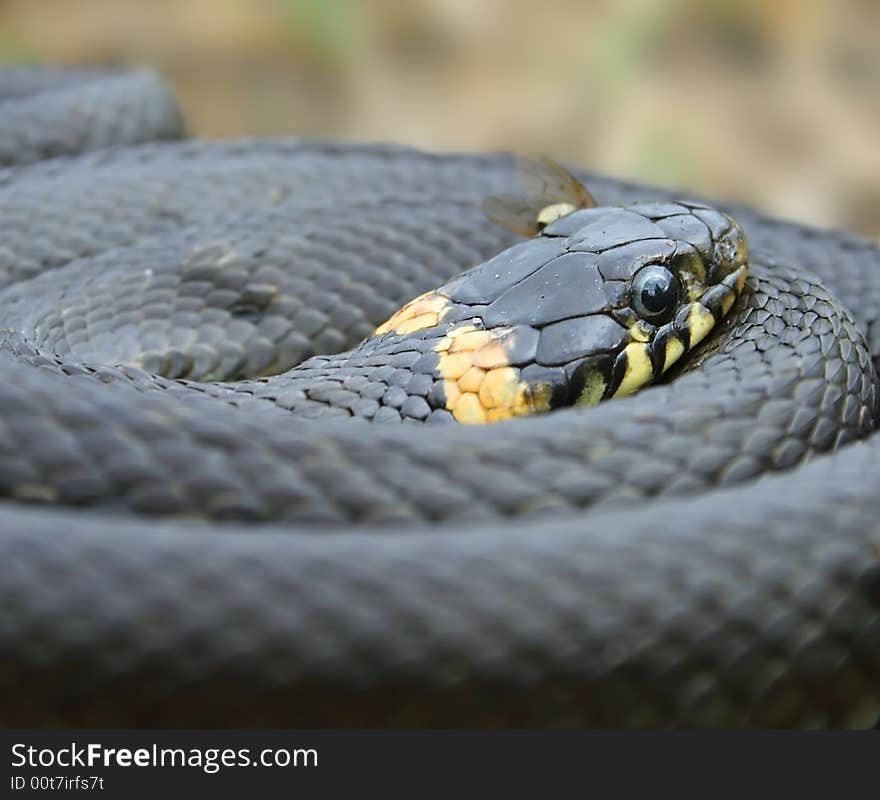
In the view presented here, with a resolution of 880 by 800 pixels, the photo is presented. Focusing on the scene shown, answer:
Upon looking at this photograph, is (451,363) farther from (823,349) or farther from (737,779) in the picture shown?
(737,779)

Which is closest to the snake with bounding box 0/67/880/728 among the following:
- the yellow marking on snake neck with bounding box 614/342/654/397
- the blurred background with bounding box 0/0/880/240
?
the yellow marking on snake neck with bounding box 614/342/654/397

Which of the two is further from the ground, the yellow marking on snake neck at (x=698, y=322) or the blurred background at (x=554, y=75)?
the blurred background at (x=554, y=75)

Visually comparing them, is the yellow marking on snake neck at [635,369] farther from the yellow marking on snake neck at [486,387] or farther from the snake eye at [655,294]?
the yellow marking on snake neck at [486,387]

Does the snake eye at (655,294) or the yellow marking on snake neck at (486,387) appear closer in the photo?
the yellow marking on snake neck at (486,387)

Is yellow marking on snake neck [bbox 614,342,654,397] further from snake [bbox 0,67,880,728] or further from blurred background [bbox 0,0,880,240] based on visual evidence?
blurred background [bbox 0,0,880,240]

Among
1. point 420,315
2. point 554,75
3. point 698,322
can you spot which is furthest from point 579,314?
point 554,75

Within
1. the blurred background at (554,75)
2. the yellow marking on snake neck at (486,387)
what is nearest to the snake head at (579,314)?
the yellow marking on snake neck at (486,387)
